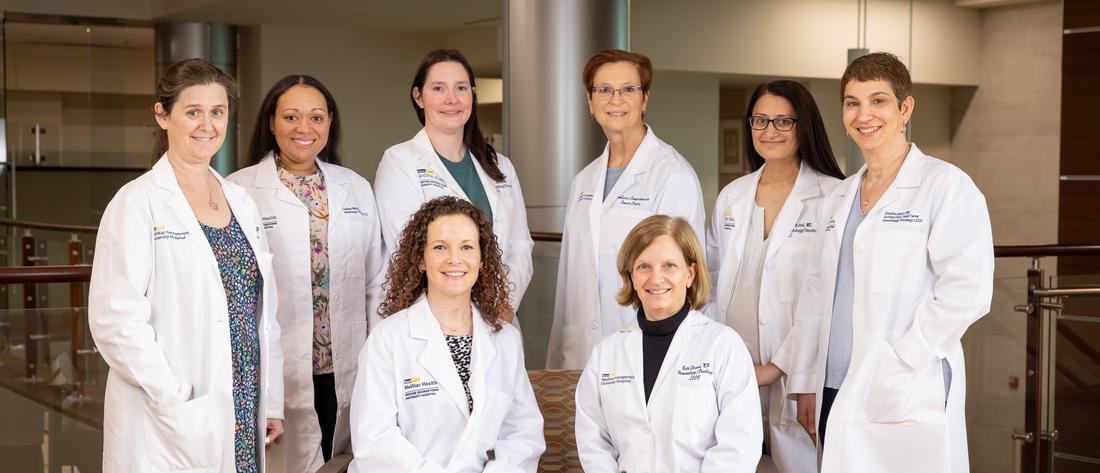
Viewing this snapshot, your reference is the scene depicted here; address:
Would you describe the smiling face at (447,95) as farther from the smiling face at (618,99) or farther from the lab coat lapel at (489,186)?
the smiling face at (618,99)

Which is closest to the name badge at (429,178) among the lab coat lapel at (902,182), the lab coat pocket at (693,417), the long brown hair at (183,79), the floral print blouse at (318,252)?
the floral print blouse at (318,252)

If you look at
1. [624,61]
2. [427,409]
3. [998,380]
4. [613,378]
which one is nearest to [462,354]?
[427,409]

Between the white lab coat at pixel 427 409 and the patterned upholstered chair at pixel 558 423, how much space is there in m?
0.31

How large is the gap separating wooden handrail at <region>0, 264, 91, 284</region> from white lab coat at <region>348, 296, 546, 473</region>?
1332 mm

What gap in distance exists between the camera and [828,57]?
7227 mm

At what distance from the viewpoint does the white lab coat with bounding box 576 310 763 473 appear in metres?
2.72

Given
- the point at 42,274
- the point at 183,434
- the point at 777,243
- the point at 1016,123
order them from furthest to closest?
the point at 1016,123
the point at 42,274
the point at 777,243
the point at 183,434

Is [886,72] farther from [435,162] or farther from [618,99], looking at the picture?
[435,162]

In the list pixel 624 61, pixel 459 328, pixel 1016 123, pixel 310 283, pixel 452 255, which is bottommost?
pixel 459 328

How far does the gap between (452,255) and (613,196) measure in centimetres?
78

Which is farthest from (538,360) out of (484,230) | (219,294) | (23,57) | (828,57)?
(23,57)

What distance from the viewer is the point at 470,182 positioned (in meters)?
3.52

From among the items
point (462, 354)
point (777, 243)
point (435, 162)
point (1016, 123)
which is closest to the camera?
point (462, 354)

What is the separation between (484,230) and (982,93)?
5136mm
